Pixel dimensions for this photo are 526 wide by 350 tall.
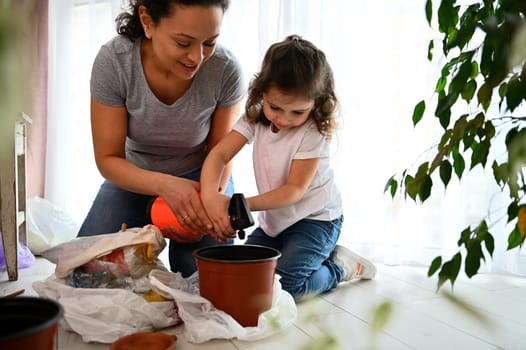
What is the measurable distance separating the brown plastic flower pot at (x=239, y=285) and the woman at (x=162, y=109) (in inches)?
6.1

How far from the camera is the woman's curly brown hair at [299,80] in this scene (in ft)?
4.43

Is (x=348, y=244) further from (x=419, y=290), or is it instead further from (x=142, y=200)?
(x=142, y=200)

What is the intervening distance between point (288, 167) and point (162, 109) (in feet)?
1.28

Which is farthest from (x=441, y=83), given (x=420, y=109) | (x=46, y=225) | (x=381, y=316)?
(x=46, y=225)

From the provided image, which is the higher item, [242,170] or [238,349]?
[242,170]

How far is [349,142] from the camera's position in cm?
211

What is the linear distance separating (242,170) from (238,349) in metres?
1.23

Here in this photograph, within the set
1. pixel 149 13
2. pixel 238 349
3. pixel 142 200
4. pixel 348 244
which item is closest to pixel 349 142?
pixel 348 244

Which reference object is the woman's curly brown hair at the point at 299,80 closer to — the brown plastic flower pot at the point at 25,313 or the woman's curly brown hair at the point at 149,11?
the woman's curly brown hair at the point at 149,11

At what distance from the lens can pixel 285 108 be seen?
4.52 feet

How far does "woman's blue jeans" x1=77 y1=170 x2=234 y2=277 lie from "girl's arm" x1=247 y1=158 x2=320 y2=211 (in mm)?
205

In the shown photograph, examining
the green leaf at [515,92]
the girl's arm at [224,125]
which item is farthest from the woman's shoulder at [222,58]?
the green leaf at [515,92]

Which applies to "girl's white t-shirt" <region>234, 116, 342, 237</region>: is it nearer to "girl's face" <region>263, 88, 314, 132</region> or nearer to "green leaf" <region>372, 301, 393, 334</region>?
"girl's face" <region>263, 88, 314, 132</region>

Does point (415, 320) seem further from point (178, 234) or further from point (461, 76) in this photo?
point (461, 76)
